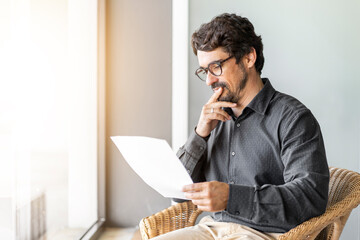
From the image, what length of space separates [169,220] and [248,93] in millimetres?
605

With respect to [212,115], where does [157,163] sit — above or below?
below

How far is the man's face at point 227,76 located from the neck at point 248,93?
0.06 feet

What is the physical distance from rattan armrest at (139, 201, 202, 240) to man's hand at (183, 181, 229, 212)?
33 centimetres

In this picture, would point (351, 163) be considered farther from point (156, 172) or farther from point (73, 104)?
point (73, 104)

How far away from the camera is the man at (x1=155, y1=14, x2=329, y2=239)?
1.18m

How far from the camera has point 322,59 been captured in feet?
7.33

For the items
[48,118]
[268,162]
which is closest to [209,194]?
[268,162]

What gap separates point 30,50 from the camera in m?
1.63

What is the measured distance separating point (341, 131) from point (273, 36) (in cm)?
69

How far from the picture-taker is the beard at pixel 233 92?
1.53m

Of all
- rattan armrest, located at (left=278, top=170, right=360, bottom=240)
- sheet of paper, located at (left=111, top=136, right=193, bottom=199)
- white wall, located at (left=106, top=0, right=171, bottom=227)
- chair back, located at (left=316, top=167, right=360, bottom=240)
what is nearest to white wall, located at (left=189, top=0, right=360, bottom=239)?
white wall, located at (left=106, top=0, right=171, bottom=227)

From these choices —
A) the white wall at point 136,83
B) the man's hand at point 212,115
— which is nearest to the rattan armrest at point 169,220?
the man's hand at point 212,115

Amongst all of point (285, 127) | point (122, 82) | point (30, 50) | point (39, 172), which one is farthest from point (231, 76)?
point (122, 82)

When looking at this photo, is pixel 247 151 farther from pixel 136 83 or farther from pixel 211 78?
pixel 136 83
